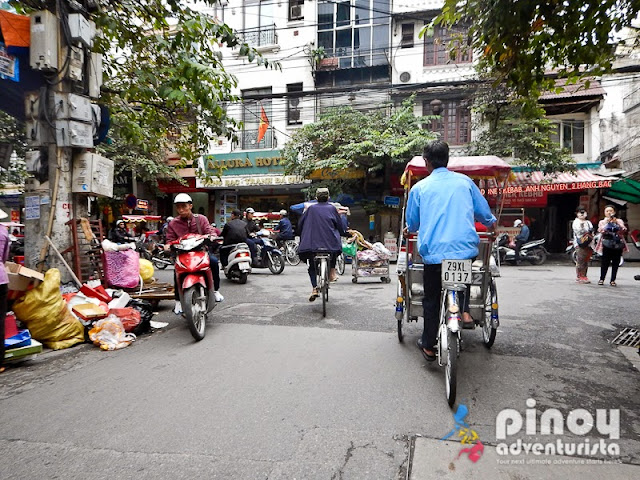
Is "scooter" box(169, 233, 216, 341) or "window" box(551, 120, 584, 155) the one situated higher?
"window" box(551, 120, 584, 155)

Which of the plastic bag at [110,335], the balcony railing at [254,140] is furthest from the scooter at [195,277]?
the balcony railing at [254,140]

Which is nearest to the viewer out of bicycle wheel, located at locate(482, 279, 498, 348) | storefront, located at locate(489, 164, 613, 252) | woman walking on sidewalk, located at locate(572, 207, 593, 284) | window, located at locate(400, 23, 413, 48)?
bicycle wheel, located at locate(482, 279, 498, 348)

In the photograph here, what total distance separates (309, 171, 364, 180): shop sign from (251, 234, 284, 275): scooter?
5.98 m

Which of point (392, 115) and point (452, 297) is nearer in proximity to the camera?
point (452, 297)

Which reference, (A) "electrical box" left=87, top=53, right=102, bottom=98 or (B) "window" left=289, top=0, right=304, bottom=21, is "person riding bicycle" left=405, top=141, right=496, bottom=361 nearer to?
(A) "electrical box" left=87, top=53, right=102, bottom=98

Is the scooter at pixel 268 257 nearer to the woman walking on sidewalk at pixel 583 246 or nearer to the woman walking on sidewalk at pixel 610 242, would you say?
the woman walking on sidewalk at pixel 583 246

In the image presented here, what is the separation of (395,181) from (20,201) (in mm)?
19136

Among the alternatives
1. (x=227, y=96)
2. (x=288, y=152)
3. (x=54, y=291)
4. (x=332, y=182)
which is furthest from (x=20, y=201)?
(x=54, y=291)

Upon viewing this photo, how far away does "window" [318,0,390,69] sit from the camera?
719 inches

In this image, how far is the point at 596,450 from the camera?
7.88 ft

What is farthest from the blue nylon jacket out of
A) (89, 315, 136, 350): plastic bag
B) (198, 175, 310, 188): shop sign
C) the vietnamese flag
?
the vietnamese flag

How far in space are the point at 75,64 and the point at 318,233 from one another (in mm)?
3880

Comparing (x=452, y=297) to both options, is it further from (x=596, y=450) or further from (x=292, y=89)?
(x=292, y=89)

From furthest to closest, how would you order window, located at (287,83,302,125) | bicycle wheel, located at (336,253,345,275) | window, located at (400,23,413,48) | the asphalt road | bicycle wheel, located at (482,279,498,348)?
window, located at (287,83,302,125), window, located at (400,23,413,48), bicycle wheel, located at (336,253,345,275), bicycle wheel, located at (482,279,498,348), the asphalt road
